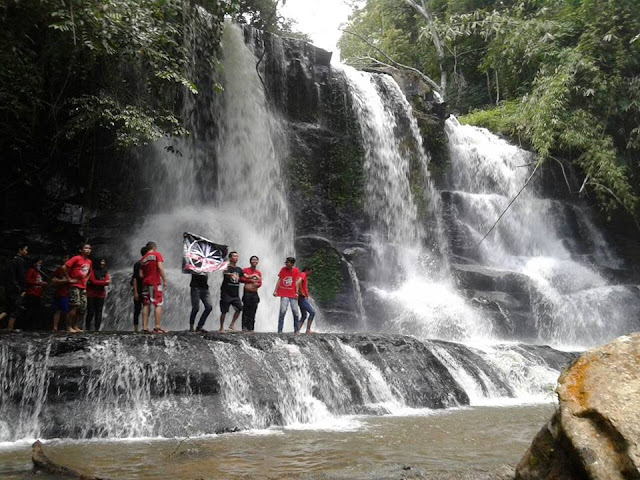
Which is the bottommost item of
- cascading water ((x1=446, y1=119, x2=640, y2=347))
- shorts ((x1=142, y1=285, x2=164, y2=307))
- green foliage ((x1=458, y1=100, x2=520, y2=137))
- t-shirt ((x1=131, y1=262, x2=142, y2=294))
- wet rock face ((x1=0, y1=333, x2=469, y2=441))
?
wet rock face ((x1=0, y1=333, x2=469, y2=441))

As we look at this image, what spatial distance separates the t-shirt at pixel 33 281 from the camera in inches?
382

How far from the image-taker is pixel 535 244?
19750mm

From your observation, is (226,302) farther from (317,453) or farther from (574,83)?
(574,83)

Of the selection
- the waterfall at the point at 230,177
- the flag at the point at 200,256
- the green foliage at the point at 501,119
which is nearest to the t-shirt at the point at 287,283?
the flag at the point at 200,256

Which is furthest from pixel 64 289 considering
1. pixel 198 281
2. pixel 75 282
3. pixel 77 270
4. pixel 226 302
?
pixel 226 302

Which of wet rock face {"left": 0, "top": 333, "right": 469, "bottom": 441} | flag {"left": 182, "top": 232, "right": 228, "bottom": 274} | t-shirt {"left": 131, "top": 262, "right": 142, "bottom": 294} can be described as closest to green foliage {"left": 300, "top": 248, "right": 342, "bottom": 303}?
wet rock face {"left": 0, "top": 333, "right": 469, "bottom": 441}

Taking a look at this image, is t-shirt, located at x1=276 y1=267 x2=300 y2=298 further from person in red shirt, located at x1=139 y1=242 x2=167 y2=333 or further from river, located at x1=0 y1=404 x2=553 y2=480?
river, located at x1=0 y1=404 x2=553 y2=480

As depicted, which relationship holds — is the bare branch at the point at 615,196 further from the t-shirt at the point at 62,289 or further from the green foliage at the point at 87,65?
the t-shirt at the point at 62,289

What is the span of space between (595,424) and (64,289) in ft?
24.7

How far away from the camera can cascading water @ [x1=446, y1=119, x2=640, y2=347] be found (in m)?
16.3

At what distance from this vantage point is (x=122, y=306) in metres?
12.1

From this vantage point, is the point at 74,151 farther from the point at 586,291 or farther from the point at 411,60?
the point at 411,60

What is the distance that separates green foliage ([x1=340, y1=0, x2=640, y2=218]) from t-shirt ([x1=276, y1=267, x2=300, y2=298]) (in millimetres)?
12321

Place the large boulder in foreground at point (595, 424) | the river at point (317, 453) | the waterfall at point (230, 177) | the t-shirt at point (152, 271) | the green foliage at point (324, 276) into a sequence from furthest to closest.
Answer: the green foliage at point (324, 276) < the waterfall at point (230, 177) < the t-shirt at point (152, 271) < the river at point (317, 453) < the large boulder in foreground at point (595, 424)
